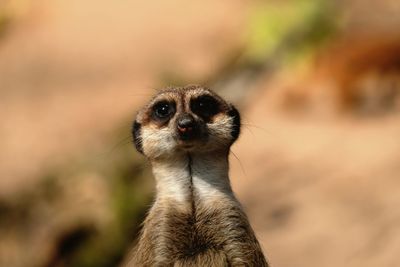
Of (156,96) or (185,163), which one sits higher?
(156,96)

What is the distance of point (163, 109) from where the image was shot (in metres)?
3.98

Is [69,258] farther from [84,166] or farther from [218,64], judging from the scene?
[218,64]

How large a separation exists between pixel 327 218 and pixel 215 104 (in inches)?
119

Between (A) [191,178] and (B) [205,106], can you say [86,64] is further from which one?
(A) [191,178]

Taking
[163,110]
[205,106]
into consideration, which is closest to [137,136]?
[163,110]

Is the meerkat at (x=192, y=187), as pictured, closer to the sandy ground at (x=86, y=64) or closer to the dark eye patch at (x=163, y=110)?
the dark eye patch at (x=163, y=110)

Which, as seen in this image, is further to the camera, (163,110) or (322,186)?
(322,186)

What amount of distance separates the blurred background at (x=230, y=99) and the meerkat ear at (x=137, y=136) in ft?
7.98

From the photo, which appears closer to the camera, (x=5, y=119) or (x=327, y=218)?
(x=327, y=218)

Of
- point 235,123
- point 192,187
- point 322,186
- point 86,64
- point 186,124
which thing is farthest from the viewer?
point 86,64

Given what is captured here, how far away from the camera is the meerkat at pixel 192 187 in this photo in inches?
150

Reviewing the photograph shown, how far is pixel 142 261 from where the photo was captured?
3.87 m

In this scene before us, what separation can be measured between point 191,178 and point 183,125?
254mm

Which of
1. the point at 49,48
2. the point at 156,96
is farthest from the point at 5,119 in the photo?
the point at 156,96
